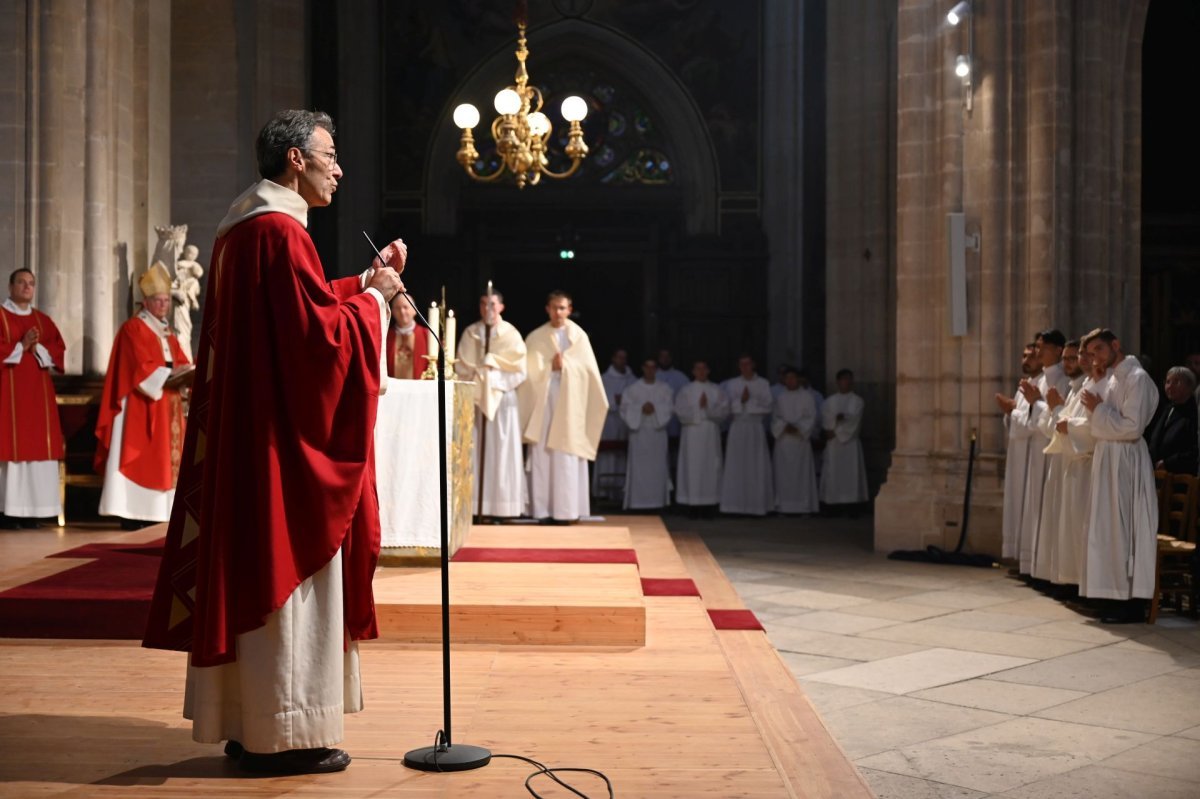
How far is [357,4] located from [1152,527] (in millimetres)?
15599

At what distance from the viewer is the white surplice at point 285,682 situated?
3713 millimetres

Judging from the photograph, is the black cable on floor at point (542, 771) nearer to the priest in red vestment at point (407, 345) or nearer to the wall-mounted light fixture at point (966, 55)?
the priest in red vestment at point (407, 345)

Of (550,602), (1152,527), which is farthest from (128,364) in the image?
(1152,527)

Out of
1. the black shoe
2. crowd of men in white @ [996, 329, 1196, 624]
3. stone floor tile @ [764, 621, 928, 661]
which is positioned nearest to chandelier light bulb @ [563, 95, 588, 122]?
crowd of men in white @ [996, 329, 1196, 624]

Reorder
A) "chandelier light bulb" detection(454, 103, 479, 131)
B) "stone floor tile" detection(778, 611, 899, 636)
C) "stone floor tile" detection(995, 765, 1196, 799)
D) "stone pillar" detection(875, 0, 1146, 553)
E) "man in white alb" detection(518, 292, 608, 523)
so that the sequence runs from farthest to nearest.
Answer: "man in white alb" detection(518, 292, 608, 523) < "stone pillar" detection(875, 0, 1146, 553) < "chandelier light bulb" detection(454, 103, 479, 131) < "stone floor tile" detection(778, 611, 899, 636) < "stone floor tile" detection(995, 765, 1196, 799)

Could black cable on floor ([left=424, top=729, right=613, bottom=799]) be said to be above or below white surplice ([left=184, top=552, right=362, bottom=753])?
below

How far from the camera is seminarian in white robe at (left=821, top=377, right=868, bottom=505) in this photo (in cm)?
1516

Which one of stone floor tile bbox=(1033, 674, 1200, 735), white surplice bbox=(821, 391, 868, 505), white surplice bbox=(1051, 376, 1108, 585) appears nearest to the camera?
stone floor tile bbox=(1033, 674, 1200, 735)

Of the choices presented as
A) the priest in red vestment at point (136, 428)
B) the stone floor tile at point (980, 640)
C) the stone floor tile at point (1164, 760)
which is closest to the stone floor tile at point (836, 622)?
the stone floor tile at point (980, 640)

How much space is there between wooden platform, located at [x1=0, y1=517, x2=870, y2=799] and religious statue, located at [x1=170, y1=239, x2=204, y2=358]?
5.52 metres

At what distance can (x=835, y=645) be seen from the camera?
7.12m

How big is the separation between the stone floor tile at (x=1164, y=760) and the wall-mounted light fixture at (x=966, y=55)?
6.88m

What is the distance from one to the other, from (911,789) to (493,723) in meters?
1.48

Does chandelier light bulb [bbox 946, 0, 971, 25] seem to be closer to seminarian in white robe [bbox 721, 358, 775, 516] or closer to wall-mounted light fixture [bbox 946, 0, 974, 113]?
wall-mounted light fixture [bbox 946, 0, 974, 113]
